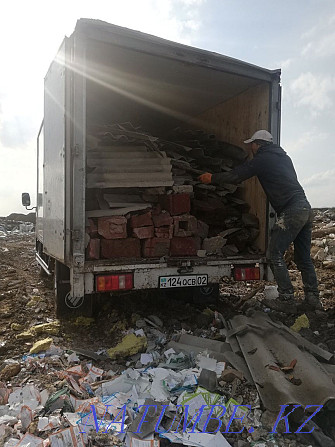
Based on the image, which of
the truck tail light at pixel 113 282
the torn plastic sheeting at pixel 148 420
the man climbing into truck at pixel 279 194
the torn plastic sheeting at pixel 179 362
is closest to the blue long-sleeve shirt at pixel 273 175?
the man climbing into truck at pixel 279 194

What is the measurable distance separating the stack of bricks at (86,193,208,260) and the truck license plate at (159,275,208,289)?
1.00ft

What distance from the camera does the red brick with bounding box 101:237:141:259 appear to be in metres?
3.97

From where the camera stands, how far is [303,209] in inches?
168

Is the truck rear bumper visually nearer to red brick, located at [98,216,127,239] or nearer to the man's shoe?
red brick, located at [98,216,127,239]

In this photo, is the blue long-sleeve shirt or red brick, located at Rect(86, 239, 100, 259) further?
the blue long-sleeve shirt

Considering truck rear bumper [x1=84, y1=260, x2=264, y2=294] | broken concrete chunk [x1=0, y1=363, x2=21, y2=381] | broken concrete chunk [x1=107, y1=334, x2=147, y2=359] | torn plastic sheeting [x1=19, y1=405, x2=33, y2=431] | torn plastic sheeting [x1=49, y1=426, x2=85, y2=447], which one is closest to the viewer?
torn plastic sheeting [x1=49, y1=426, x2=85, y2=447]

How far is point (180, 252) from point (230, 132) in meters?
1.98

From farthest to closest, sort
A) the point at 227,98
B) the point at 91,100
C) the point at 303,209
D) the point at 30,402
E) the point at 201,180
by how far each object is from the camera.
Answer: the point at 91,100 → the point at 227,98 → the point at 201,180 → the point at 303,209 → the point at 30,402

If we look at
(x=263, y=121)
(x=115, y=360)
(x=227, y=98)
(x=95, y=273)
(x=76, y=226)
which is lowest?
(x=115, y=360)

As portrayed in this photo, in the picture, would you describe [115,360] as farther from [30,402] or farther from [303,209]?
[303,209]

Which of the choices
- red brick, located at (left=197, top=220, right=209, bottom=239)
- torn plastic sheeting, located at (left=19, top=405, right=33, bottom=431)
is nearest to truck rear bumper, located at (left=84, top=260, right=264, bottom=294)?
red brick, located at (left=197, top=220, right=209, bottom=239)

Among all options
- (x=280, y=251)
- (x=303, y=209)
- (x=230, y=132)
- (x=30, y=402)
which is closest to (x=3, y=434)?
(x=30, y=402)

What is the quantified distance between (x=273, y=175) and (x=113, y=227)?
74.9 inches

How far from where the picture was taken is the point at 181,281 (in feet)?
13.3
